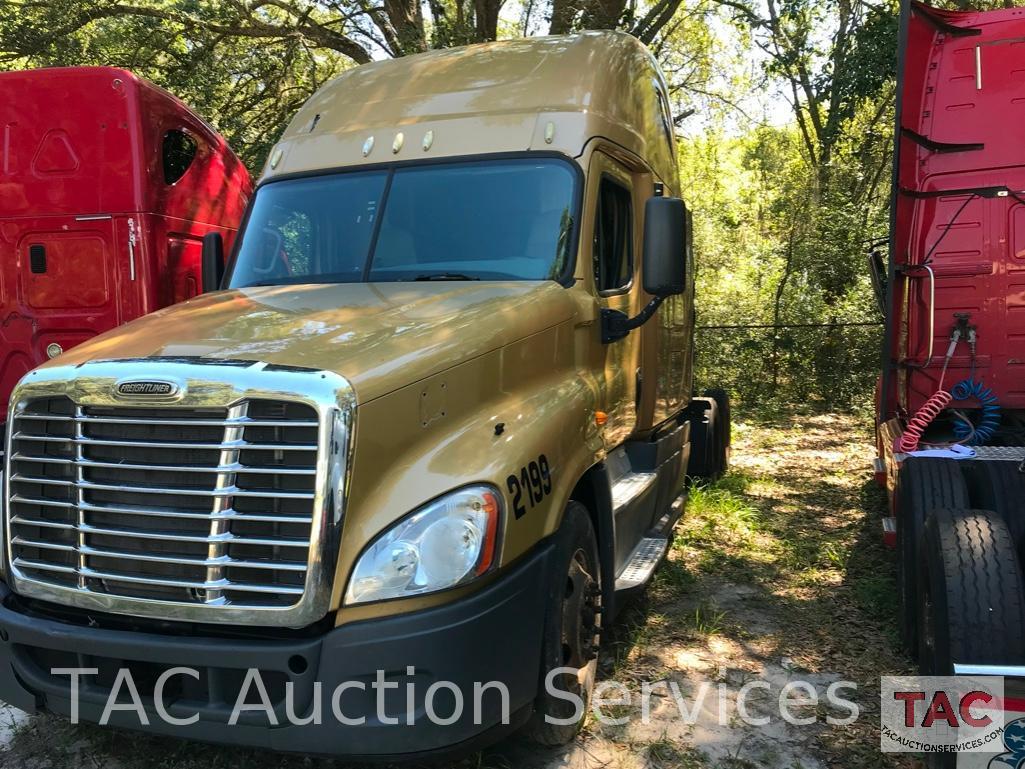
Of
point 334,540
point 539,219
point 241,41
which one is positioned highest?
point 241,41

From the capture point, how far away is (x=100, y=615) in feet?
9.57

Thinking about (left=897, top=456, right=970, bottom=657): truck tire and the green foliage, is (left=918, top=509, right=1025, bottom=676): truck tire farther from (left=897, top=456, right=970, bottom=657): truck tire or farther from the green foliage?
the green foliage

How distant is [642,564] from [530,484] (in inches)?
70.5

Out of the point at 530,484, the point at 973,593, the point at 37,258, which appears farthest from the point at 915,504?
the point at 37,258

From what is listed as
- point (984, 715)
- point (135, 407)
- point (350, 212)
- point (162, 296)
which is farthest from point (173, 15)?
point (984, 715)

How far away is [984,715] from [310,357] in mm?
2582

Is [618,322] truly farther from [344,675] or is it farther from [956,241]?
[956,241]

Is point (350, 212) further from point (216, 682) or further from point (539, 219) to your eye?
point (216, 682)

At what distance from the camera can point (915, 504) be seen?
409 centimetres

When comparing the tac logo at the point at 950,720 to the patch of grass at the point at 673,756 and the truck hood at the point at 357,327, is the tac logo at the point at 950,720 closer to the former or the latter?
the patch of grass at the point at 673,756

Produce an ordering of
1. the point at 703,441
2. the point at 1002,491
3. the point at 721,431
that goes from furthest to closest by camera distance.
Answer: the point at 721,431 → the point at 703,441 → the point at 1002,491

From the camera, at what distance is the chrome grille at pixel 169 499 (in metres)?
2.66

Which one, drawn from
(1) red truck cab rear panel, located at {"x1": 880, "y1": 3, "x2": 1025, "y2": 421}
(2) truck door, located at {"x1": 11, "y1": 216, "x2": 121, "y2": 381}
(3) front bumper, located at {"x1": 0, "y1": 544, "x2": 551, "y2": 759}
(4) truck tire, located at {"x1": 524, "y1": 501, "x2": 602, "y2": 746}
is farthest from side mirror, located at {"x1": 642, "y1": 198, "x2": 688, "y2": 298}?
(2) truck door, located at {"x1": 11, "y1": 216, "x2": 121, "y2": 381}

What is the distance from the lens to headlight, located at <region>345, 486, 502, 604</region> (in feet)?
8.61
